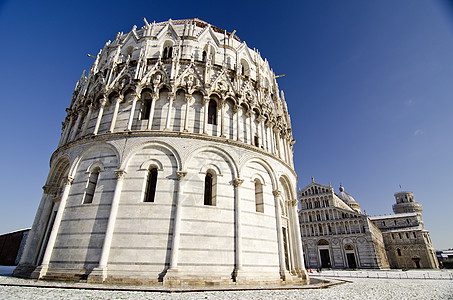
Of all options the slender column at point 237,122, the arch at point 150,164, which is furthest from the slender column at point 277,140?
the arch at point 150,164

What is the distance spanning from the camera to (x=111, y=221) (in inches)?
460

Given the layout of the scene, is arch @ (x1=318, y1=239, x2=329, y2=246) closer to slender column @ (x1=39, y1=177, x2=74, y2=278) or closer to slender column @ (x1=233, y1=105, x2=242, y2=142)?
slender column @ (x1=233, y1=105, x2=242, y2=142)

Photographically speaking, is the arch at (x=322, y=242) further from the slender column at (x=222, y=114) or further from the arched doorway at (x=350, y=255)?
the slender column at (x=222, y=114)

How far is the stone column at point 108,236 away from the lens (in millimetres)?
10586

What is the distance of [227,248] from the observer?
39.6 feet

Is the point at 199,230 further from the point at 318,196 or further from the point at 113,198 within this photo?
the point at 318,196

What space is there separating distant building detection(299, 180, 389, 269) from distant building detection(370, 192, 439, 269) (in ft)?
36.4

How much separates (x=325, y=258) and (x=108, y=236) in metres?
54.4

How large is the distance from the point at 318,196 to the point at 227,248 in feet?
172

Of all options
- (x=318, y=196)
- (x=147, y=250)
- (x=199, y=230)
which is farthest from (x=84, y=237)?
(x=318, y=196)

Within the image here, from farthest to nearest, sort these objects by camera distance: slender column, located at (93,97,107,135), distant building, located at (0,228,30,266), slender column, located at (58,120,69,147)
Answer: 1. distant building, located at (0,228,30,266)
2. slender column, located at (58,120,69,147)
3. slender column, located at (93,97,107,135)

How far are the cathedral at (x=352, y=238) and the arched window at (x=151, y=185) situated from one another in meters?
49.4

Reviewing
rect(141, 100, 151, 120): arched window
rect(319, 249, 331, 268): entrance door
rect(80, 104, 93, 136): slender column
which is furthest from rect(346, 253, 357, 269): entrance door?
rect(80, 104, 93, 136): slender column

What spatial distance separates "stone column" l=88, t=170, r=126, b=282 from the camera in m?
10.6
